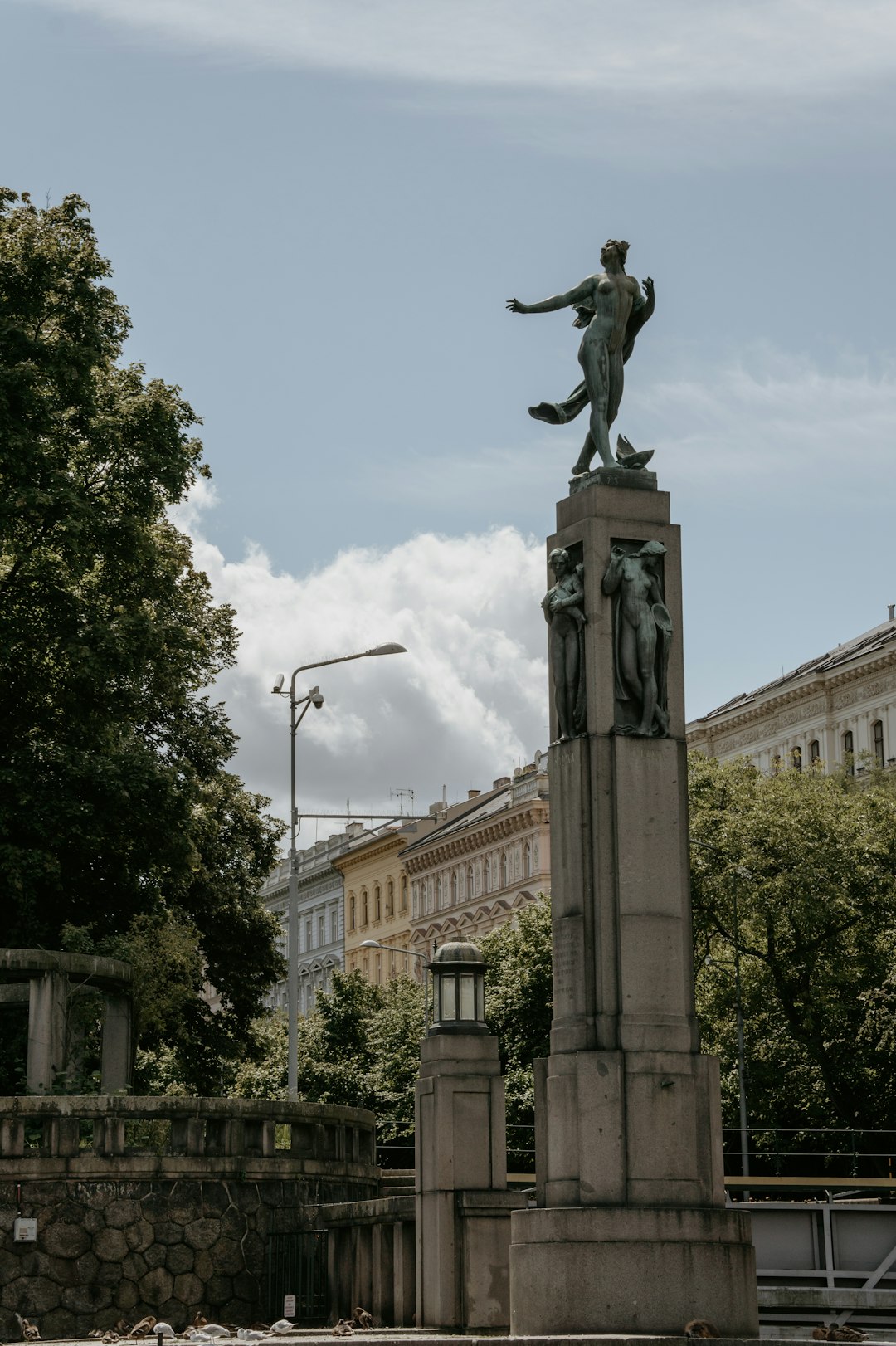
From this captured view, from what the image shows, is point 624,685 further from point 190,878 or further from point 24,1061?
point 190,878

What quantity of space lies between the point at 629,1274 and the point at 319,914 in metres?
100

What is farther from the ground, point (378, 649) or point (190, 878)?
point (378, 649)

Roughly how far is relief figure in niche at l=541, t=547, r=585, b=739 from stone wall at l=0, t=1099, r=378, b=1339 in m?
9.74

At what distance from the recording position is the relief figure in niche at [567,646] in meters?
17.5

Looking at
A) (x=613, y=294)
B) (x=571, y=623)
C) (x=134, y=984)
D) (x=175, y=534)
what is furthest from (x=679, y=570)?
(x=175, y=534)

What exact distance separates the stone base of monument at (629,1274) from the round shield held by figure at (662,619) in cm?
456

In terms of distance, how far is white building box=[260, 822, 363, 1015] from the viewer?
112m

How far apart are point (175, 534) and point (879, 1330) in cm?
2756

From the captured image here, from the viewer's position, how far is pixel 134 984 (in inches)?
1334

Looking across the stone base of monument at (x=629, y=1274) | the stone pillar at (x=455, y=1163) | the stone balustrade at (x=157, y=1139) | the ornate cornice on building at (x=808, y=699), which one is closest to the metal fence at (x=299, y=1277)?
the stone balustrade at (x=157, y=1139)

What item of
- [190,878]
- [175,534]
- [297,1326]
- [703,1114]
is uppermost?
[175,534]

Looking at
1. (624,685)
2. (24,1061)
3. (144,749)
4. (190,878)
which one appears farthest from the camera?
(190,878)

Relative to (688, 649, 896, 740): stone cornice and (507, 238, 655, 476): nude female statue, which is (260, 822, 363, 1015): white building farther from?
(507, 238, 655, 476): nude female statue

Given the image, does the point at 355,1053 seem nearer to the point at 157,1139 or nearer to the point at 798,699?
the point at 798,699
